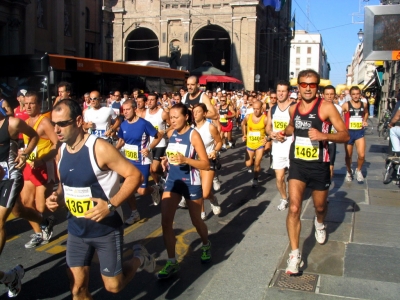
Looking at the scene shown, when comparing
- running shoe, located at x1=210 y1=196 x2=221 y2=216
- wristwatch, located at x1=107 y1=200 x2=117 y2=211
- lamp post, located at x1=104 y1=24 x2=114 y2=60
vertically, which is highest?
lamp post, located at x1=104 y1=24 x2=114 y2=60

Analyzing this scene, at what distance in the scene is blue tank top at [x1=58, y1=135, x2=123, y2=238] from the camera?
11.7 feet

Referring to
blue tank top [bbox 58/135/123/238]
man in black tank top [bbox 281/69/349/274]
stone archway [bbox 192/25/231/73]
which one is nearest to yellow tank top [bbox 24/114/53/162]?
blue tank top [bbox 58/135/123/238]

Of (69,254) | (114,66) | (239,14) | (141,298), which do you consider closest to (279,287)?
(141,298)

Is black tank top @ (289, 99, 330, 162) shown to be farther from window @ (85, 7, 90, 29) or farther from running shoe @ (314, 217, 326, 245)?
window @ (85, 7, 90, 29)

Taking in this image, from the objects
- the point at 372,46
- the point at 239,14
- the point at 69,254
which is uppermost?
the point at 239,14

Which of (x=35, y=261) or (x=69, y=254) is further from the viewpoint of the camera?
(x=35, y=261)

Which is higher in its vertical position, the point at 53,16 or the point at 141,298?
the point at 53,16

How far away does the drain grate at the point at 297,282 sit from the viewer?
4457 millimetres

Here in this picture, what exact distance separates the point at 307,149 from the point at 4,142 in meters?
3.11

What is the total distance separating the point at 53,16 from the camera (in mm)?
32281

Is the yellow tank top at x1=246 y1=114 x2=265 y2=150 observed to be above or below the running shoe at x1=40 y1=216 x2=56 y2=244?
above

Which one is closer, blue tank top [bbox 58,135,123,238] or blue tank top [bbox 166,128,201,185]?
blue tank top [bbox 58,135,123,238]

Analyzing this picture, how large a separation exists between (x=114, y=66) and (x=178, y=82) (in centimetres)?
787

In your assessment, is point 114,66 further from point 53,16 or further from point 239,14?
point 239,14
